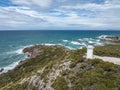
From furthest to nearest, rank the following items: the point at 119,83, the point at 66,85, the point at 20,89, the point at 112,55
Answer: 1. the point at 112,55
2. the point at 20,89
3. the point at 66,85
4. the point at 119,83

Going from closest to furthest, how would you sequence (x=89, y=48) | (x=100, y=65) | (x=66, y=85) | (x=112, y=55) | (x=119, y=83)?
(x=119, y=83)
(x=66, y=85)
(x=100, y=65)
(x=89, y=48)
(x=112, y=55)

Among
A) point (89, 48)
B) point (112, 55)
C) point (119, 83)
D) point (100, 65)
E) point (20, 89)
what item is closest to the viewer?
point (119, 83)

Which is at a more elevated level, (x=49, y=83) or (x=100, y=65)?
(x=100, y=65)

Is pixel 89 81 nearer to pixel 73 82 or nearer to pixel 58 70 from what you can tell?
pixel 73 82

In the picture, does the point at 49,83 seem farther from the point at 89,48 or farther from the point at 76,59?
the point at 89,48

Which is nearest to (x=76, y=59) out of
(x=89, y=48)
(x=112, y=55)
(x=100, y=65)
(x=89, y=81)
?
(x=89, y=48)

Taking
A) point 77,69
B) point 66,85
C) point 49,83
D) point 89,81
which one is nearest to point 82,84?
point 89,81

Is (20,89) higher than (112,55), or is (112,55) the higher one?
(112,55)

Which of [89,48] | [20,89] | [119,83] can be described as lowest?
[20,89]

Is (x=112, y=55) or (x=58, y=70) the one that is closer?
(x=58, y=70)
